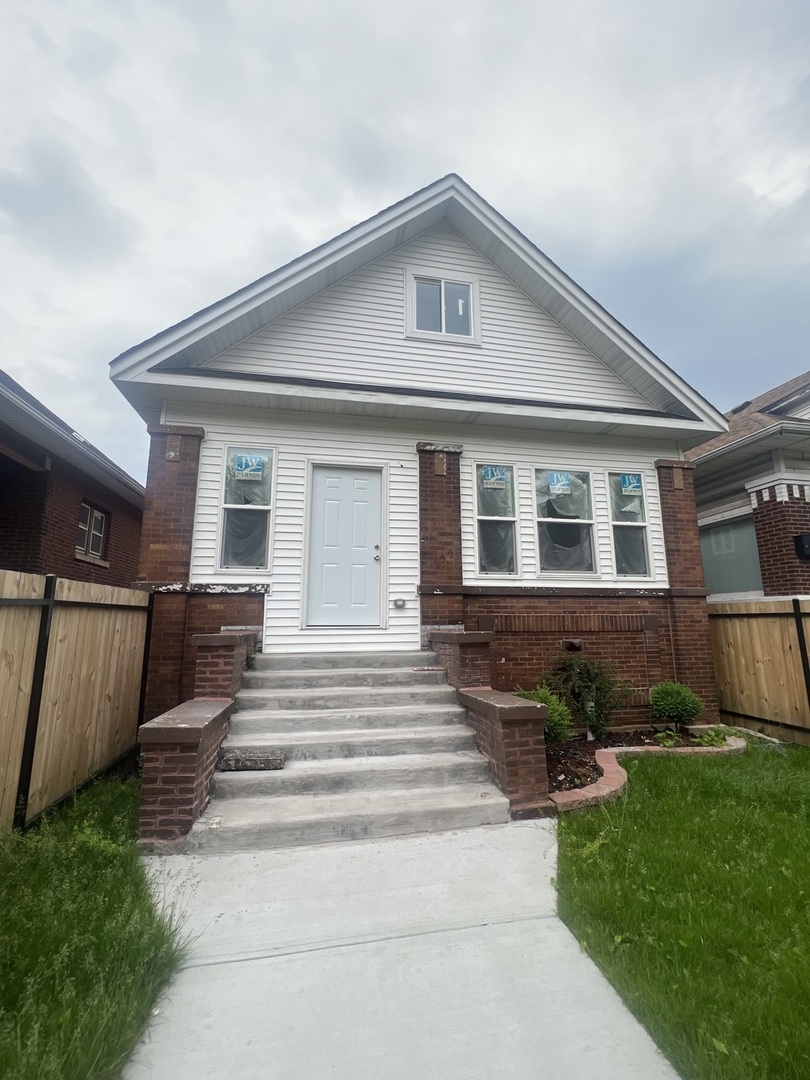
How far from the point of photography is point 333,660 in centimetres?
591

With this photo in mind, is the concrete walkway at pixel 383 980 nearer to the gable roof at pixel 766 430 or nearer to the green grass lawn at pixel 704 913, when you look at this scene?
the green grass lawn at pixel 704 913

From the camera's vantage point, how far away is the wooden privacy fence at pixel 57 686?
3.58 metres

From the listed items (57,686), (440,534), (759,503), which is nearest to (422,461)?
(440,534)

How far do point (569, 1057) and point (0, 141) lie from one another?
14647 mm

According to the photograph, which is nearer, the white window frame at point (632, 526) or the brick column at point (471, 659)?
the brick column at point (471, 659)

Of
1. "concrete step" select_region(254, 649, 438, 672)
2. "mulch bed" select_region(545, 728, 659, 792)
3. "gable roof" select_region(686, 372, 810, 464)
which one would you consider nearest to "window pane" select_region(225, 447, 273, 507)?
"concrete step" select_region(254, 649, 438, 672)

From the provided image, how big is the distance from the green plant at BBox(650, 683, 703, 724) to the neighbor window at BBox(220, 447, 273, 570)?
18.5 feet

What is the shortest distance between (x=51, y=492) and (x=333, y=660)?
6.84m

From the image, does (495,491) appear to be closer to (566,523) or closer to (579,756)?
(566,523)

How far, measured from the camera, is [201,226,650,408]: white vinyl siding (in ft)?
24.0

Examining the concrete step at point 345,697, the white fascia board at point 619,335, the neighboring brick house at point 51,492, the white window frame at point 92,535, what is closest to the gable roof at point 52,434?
the neighboring brick house at point 51,492

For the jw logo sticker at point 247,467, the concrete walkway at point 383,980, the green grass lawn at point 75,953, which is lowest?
the concrete walkway at point 383,980

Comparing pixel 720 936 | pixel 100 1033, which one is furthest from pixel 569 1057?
pixel 100 1033

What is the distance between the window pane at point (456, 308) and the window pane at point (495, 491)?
227cm
